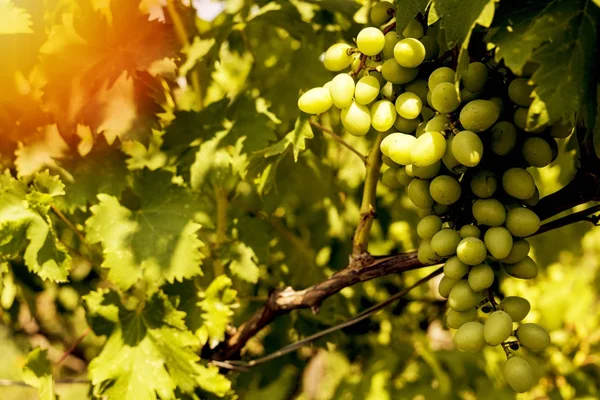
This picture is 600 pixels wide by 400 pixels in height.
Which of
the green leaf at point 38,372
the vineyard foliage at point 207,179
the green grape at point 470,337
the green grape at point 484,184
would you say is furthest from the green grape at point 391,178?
the green leaf at point 38,372

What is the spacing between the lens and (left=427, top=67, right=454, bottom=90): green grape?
2.49 ft

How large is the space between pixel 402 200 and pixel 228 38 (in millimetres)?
605

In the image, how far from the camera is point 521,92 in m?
0.71

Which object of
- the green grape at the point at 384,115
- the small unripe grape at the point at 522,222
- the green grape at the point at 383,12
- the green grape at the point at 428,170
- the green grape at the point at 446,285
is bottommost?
the green grape at the point at 446,285

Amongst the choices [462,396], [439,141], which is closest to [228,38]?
[439,141]

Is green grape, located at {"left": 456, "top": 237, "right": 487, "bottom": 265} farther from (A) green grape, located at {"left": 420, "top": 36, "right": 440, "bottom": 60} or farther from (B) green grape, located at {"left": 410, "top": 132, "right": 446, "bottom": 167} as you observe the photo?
(A) green grape, located at {"left": 420, "top": 36, "right": 440, "bottom": 60}

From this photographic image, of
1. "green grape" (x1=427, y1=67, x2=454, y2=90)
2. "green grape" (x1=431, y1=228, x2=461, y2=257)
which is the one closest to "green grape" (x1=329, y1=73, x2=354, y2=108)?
"green grape" (x1=427, y1=67, x2=454, y2=90)

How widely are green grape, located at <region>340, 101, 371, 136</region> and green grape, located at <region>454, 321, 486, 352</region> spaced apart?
28 cm

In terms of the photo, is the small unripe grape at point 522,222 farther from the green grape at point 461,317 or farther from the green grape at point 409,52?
the green grape at point 409,52

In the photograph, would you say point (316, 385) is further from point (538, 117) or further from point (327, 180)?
point (538, 117)

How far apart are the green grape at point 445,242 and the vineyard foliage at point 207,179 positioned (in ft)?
0.54

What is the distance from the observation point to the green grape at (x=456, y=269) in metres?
0.75

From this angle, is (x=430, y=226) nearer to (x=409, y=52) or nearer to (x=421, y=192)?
(x=421, y=192)

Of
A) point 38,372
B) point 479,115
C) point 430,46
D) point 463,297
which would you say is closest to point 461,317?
point 463,297
